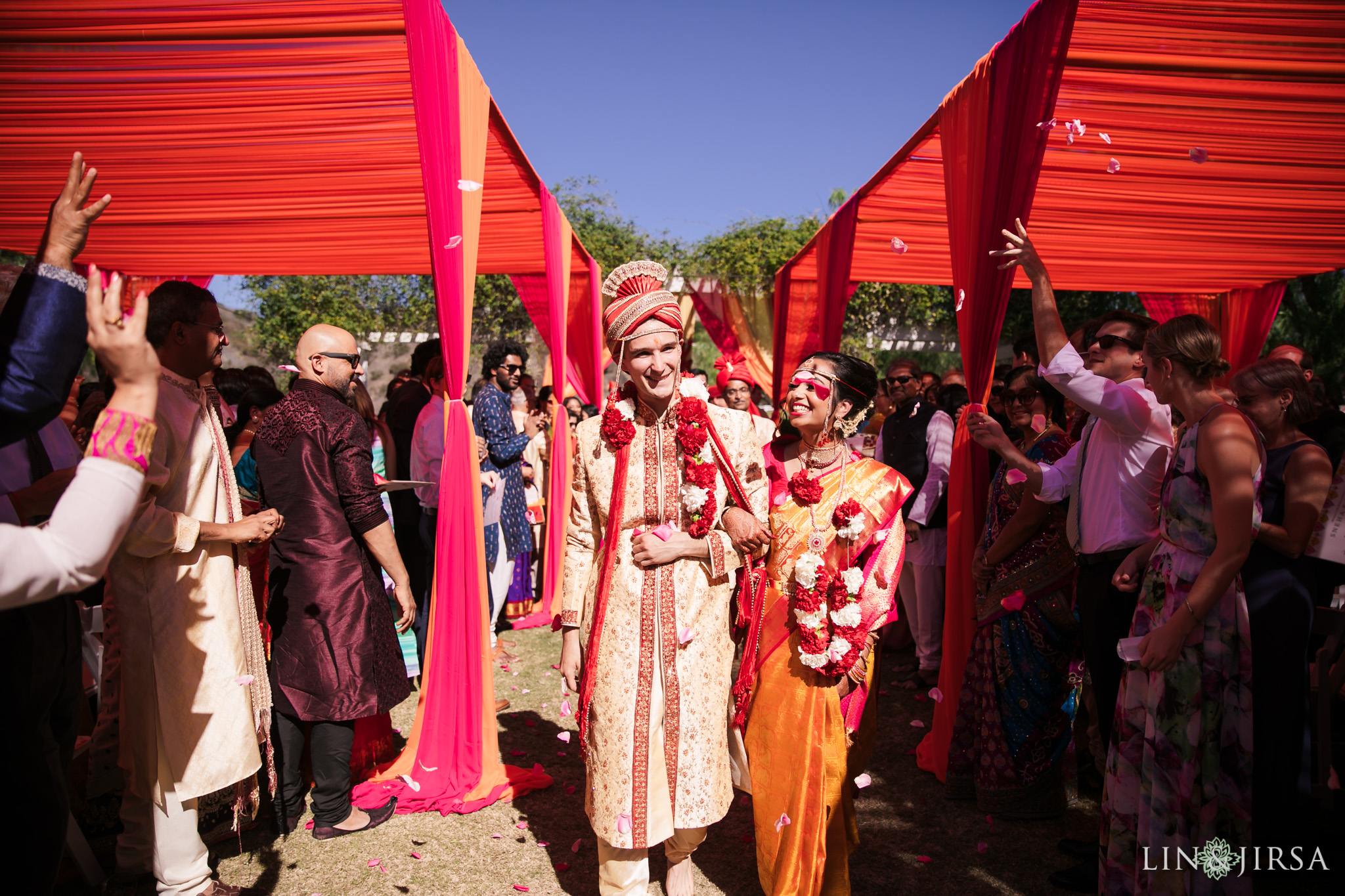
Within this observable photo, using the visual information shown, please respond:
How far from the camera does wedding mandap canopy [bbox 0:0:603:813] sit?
117 inches

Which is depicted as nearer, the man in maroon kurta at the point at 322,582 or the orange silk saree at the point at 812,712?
the orange silk saree at the point at 812,712

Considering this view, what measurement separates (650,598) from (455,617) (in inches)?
51.2

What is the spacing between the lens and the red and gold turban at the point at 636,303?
Answer: 7.52 ft

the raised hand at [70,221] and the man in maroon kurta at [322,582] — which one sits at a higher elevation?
the raised hand at [70,221]

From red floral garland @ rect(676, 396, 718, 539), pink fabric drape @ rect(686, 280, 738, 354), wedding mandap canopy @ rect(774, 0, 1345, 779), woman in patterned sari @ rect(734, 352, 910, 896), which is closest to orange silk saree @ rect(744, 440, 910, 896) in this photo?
woman in patterned sari @ rect(734, 352, 910, 896)

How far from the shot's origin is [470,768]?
3336mm

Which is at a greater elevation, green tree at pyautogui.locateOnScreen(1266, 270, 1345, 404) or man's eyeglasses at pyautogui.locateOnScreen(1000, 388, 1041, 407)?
green tree at pyautogui.locateOnScreen(1266, 270, 1345, 404)

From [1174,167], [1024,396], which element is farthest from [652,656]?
[1174,167]

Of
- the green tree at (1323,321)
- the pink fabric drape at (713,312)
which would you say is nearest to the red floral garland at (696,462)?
the pink fabric drape at (713,312)

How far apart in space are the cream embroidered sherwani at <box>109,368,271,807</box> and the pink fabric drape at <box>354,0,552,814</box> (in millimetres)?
909

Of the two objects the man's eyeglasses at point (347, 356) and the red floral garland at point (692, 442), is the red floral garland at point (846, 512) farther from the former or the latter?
the man's eyeglasses at point (347, 356)

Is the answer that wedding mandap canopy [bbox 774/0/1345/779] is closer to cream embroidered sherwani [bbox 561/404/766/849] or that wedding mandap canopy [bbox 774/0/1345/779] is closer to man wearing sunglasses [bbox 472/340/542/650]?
cream embroidered sherwani [bbox 561/404/766/849]

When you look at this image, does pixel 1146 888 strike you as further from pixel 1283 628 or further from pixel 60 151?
pixel 60 151

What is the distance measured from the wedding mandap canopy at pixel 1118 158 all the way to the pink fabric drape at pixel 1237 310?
749 millimetres
